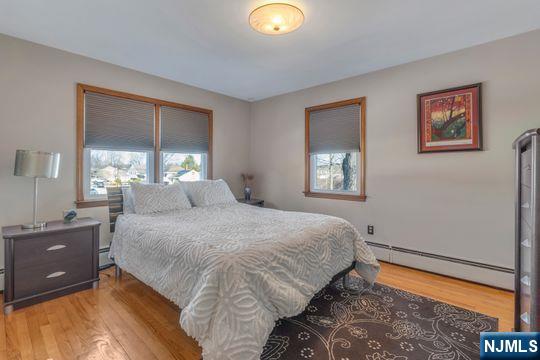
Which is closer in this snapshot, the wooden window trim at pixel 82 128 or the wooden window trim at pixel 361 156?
the wooden window trim at pixel 82 128

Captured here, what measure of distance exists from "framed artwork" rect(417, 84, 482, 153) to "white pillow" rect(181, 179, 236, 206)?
7.93 ft

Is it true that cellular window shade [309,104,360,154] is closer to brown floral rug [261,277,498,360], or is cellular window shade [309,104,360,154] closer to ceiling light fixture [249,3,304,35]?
ceiling light fixture [249,3,304,35]

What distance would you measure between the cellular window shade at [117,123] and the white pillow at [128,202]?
626mm

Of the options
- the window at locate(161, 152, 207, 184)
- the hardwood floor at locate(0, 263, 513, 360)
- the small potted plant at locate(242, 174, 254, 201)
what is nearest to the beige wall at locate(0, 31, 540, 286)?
the hardwood floor at locate(0, 263, 513, 360)

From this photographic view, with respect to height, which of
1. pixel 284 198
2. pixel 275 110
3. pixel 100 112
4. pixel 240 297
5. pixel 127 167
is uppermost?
pixel 275 110

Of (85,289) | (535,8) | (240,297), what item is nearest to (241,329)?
(240,297)

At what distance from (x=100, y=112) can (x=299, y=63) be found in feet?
7.73

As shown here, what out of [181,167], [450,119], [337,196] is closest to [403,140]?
[450,119]

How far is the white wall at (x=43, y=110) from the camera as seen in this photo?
2.45 metres

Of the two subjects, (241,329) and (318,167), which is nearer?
(241,329)

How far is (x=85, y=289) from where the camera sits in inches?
98.5

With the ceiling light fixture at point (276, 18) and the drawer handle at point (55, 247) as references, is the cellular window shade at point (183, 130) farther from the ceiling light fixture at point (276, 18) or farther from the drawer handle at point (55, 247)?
the ceiling light fixture at point (276, 18)

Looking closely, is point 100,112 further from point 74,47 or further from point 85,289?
point 85,289

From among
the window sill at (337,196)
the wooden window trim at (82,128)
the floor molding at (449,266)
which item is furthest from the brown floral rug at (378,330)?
the wooden window trim at (82,128)
